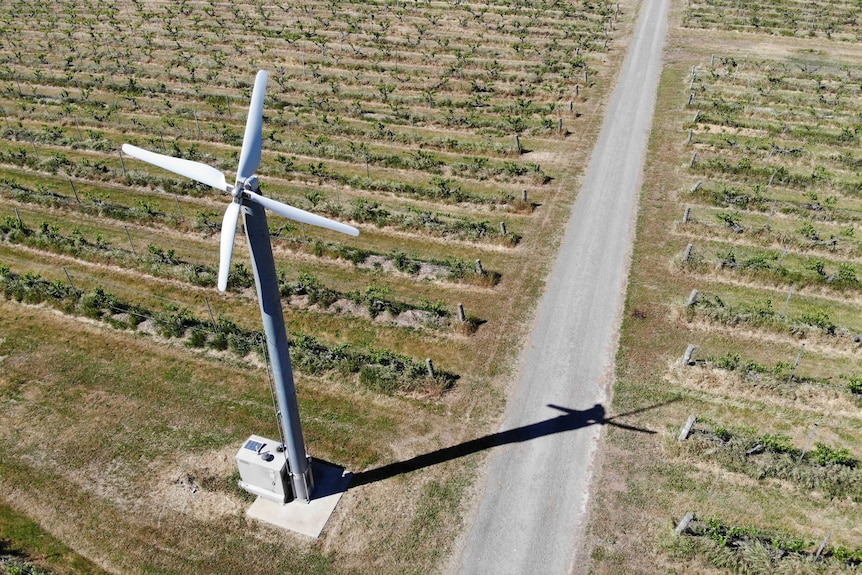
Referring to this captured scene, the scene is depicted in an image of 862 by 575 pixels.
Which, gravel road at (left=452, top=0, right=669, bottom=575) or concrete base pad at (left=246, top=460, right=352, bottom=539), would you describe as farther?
concrete base pad at (left=246, top=460, right=352, bottom=539)

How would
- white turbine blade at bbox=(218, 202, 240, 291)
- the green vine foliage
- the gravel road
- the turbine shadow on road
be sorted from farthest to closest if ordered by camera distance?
the green vine foliage → the turbine shadow on road → the gravel road → white turbine blade at bbox=(218, 202, 240, 291)

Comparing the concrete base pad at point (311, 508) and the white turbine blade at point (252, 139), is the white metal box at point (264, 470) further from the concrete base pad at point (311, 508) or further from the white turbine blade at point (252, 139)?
the white turbine blade at point (252, 139)

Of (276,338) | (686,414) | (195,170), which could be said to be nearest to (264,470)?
(276,338)

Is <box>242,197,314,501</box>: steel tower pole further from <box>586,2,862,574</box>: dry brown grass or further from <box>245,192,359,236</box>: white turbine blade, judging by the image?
<box>586,2,862,574</box>: dry brown grass

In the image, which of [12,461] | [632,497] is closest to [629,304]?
[632,497]

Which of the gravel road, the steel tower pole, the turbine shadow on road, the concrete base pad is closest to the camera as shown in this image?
the steel tower pole

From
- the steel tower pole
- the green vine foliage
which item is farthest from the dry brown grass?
the steel tower pole

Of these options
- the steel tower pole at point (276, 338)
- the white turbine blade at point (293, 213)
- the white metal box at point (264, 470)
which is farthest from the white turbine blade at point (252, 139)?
the white metal box at point (264, 470)

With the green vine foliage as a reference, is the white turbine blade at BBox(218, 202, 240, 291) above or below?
above
